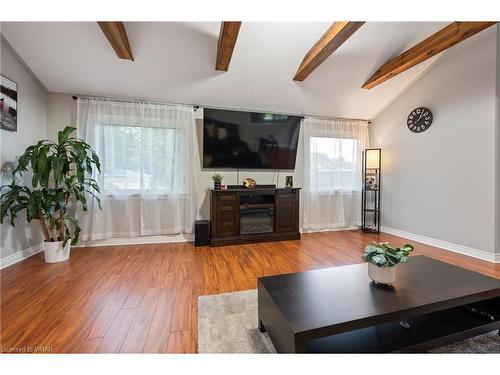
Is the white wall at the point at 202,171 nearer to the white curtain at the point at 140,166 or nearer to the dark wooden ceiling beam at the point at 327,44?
the white curtain at the point at 140,166

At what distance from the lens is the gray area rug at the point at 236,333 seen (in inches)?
51.6

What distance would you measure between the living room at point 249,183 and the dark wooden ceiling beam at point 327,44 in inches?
1.0

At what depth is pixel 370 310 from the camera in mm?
1113

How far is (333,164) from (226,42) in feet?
9.94

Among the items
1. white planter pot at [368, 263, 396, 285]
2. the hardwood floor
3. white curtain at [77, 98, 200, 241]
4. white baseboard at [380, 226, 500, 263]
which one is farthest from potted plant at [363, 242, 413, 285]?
white curtain at [77, 98, 200, 241]

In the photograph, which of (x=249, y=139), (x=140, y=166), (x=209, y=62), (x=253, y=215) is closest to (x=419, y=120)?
(x=249, y=139)

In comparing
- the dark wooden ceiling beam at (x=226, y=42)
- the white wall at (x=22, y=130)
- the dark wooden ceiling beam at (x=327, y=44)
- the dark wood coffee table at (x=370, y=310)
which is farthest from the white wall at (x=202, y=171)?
the dark wood coffee table at (x=370, y=310)

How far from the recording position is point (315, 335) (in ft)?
3.23

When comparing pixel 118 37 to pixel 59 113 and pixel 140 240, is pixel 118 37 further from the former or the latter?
pixel 140 240

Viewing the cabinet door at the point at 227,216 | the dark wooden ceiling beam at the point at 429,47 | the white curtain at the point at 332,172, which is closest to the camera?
the dark wooden ceiling beam at the point at 429,47

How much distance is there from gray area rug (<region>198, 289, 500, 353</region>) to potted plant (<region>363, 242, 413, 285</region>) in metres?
0.49

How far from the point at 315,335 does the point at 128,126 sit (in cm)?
363
